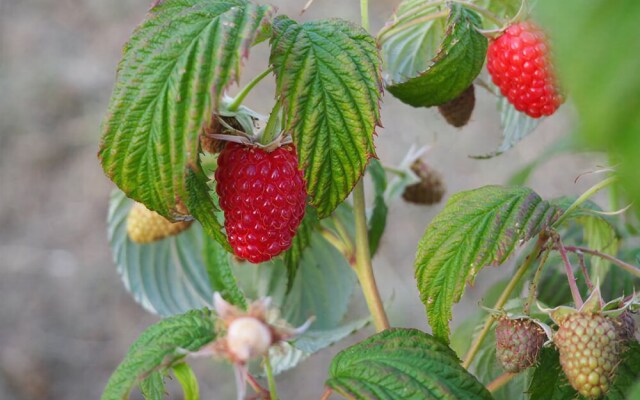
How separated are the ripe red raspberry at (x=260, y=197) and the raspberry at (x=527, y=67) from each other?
0.22m

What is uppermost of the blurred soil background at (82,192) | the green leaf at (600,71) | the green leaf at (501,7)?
the green leaf at (600,71)

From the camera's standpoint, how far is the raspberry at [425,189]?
1017mm

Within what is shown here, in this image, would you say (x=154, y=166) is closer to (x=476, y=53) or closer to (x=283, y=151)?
(x=283, y=151)

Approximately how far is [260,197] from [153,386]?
16cm

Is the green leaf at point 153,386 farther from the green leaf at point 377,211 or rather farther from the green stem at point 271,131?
the green leaf at point 377,211

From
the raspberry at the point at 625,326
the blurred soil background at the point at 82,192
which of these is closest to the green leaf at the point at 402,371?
the raspberry at the point at 625,326

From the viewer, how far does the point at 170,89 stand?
21.5 inches

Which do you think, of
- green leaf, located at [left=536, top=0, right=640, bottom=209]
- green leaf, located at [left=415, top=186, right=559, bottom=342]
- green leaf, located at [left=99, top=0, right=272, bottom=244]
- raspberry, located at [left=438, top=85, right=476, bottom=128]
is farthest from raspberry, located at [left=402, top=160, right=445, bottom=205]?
green leaf, located at [left=536, top=0, right=640, bottom=209]

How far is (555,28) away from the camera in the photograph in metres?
0.23

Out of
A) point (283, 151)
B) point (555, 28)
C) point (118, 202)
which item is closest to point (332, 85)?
point (283, 151)

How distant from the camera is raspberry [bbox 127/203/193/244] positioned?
0.91m

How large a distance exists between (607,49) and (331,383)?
0.42m

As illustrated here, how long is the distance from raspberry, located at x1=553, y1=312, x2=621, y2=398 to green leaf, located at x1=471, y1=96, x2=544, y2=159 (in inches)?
A: 14.4

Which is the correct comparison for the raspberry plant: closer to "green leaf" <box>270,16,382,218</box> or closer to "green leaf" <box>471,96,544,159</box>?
"green leaf" <box>270,16,382,218</box>
